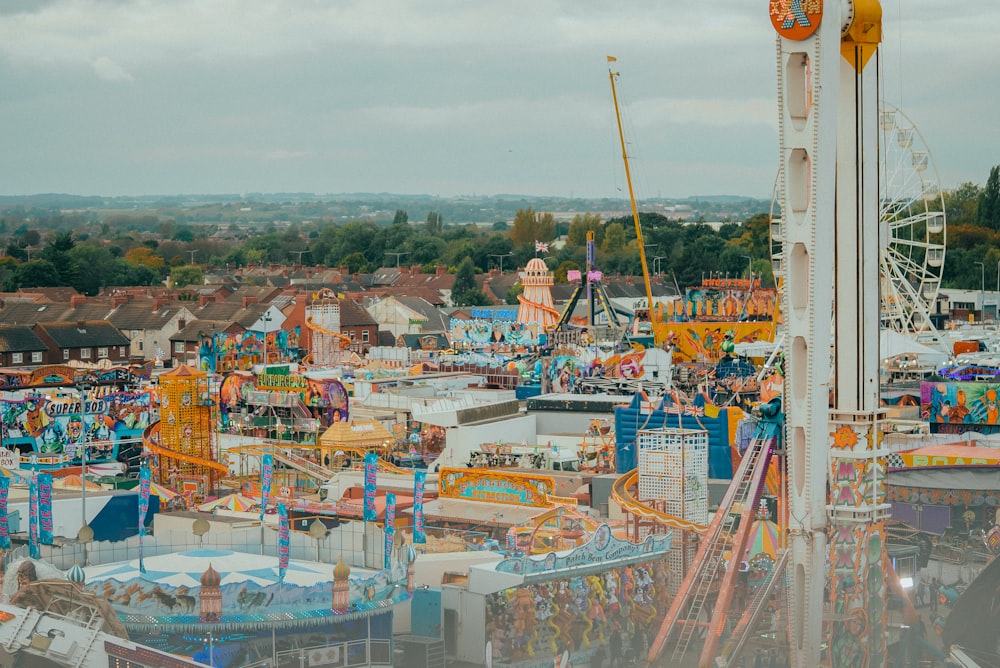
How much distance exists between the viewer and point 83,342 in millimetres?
72875

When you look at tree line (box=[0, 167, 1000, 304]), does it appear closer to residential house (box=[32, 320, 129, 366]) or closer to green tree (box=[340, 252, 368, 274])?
green tree (box=[340, 252, 368, 274])

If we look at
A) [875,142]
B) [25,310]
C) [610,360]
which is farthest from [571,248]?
[875,142]

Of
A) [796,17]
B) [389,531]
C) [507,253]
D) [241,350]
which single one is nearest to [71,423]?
[241,350]

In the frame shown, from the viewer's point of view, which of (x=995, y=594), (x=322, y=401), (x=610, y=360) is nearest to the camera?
(x=995, y=594)

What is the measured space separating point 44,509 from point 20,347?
42.1 meters

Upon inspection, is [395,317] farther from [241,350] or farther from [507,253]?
[507,253]

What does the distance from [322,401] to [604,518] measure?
17.3 meters

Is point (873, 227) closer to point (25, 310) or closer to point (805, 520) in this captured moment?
point (805, 520)

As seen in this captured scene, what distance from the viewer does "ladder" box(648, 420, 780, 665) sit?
2505 cm

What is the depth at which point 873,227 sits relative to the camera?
26.5 meters

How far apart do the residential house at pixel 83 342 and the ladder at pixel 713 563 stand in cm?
4724

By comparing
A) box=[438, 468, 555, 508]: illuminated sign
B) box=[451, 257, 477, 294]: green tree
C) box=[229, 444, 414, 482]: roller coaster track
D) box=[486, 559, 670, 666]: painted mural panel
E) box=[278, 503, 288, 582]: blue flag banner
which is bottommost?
box=[486, 559, 670, 666]: painted mural panel

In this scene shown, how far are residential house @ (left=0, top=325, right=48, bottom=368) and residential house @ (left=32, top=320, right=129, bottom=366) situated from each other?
450 millimetres

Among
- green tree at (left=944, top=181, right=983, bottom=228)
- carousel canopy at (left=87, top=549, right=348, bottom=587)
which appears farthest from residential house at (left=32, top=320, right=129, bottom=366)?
green tree at (left=944, top=181, right=983, bottom=228)
